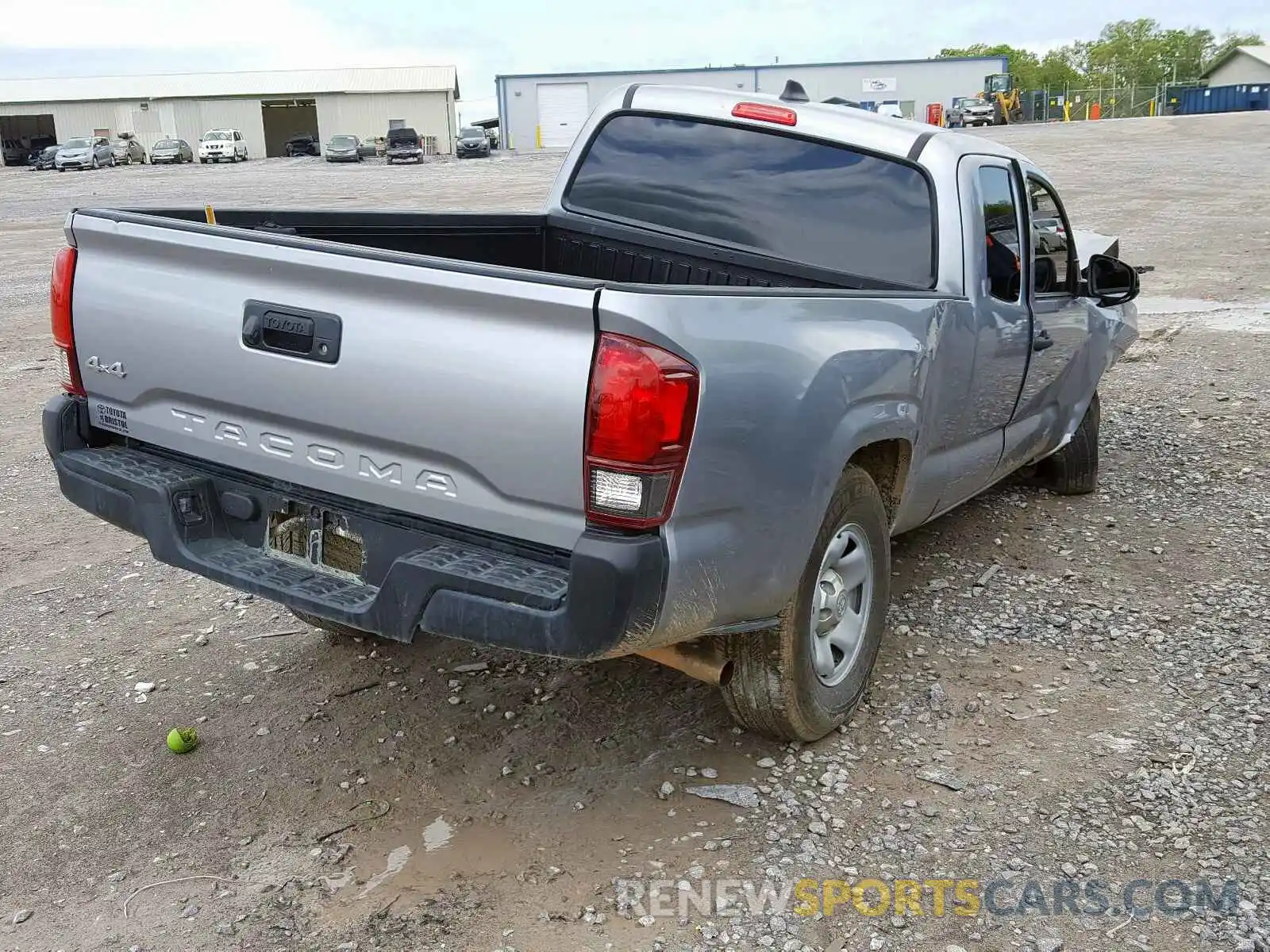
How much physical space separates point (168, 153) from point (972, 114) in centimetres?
3758

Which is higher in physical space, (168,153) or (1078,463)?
(168,153)

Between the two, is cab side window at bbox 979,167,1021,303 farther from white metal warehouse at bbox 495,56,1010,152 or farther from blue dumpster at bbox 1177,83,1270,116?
blue dumpster at bbox 1177,83,1270,116

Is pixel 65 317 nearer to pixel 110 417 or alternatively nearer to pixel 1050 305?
pixel 110 417

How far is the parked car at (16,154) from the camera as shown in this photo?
63634mm

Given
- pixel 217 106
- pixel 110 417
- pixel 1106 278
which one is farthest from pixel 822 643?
pixel 217 106

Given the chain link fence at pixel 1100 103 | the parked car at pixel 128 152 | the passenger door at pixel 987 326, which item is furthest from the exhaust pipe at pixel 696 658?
the chain link fence at pixel 1100 103

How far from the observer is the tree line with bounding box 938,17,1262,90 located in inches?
4498

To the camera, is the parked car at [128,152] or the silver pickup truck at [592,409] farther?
the parked car at [128,152]

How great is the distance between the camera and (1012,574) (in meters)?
5.27

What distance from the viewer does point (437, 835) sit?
3.39 metres

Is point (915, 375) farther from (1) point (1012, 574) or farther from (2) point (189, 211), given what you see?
(2) point (189, 211)

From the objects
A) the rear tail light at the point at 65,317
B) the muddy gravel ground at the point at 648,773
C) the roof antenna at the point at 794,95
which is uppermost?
the roof antenna at the point at 794,95

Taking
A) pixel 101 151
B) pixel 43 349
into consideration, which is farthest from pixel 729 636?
pixel 101 151

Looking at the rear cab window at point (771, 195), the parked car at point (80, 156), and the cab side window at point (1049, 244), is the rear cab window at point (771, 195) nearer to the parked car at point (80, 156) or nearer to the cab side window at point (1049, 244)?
the cab side window at point (1049, 244)
